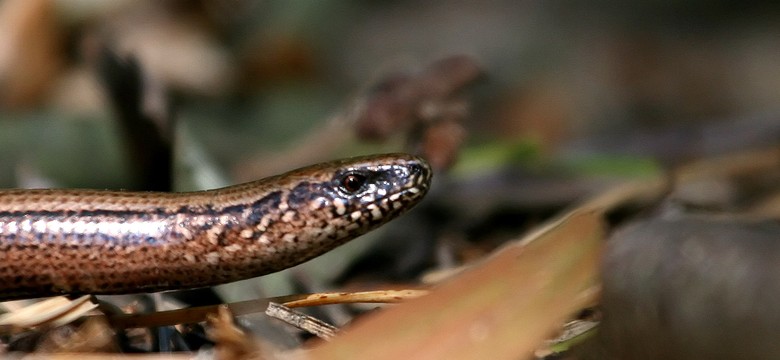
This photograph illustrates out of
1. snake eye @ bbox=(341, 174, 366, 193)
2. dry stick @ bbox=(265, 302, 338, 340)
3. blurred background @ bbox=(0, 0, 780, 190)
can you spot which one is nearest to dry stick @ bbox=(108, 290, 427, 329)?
dry stick @ bbox=(265, 302, 338, 340)

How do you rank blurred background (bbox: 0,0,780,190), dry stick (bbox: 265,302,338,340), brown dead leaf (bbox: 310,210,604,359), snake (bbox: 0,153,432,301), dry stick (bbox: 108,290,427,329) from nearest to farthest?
brown dead leaf (bbox: 310,210,604,359)
dry stick (bbox: 265,302,338,340)
dry stick (bbox: 108,290,427,329)
snake (bbox: 0,153,432,301)
blurred background (bbox: 0,0,780,190)

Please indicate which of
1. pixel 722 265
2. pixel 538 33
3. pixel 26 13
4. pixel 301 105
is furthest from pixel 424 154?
pixel 538 33

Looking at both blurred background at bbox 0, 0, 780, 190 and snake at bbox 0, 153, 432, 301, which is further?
blurred background at bbox 0, 0, 780, 190

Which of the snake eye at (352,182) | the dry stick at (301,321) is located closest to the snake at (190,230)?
the snake eye at (352,182)

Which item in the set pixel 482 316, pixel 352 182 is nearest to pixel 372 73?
pixel 352 182

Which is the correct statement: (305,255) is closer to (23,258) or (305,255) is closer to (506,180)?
(23,258)

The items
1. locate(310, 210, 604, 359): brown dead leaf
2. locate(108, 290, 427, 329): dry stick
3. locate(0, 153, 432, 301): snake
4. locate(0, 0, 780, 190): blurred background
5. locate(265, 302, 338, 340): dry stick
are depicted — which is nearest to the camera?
locate(310, 210, 604, 359): brown dead leaf

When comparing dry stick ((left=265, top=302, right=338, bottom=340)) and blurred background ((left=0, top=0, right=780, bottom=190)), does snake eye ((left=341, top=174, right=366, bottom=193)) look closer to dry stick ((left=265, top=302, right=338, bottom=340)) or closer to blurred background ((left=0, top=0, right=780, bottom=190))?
dry stick ((left=265, top=302, right=338, bottom=340))

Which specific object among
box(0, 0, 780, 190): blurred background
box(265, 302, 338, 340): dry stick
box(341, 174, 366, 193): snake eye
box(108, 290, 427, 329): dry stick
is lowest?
box(265, 302, 338, 340): dry stick
